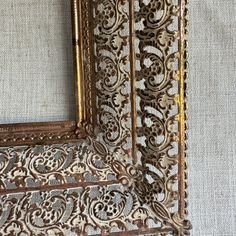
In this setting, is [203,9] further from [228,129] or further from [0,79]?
[0,79]

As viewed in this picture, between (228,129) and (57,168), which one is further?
(228,129)

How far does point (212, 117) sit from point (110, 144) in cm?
18

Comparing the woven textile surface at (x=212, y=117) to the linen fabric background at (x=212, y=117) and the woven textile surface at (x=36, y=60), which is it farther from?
the woven textile surface at (x=36, y=60)

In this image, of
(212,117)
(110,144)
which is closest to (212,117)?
(212,117)

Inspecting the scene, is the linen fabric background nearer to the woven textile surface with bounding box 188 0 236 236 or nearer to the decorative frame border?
the woven textile surface with bounding box 188 0 236 236

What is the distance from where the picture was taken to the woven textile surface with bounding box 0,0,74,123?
0.54 m

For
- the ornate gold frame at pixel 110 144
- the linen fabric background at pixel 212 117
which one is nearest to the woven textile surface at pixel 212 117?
the linen fabric background at pixel 212 117

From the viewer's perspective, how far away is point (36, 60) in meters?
0.54

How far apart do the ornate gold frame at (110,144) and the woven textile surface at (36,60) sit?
0.05 feet

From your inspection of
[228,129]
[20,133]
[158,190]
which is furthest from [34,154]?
[228,129]

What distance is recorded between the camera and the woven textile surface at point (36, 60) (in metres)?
0.54

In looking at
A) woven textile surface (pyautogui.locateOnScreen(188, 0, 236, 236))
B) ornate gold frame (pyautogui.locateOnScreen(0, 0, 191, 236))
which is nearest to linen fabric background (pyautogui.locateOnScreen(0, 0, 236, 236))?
woven textile surface (pyautogui.locateOnScreen(188, 0, 236, 236))

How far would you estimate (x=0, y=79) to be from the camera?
534 millimetres

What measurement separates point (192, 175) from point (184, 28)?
218 millimetres
